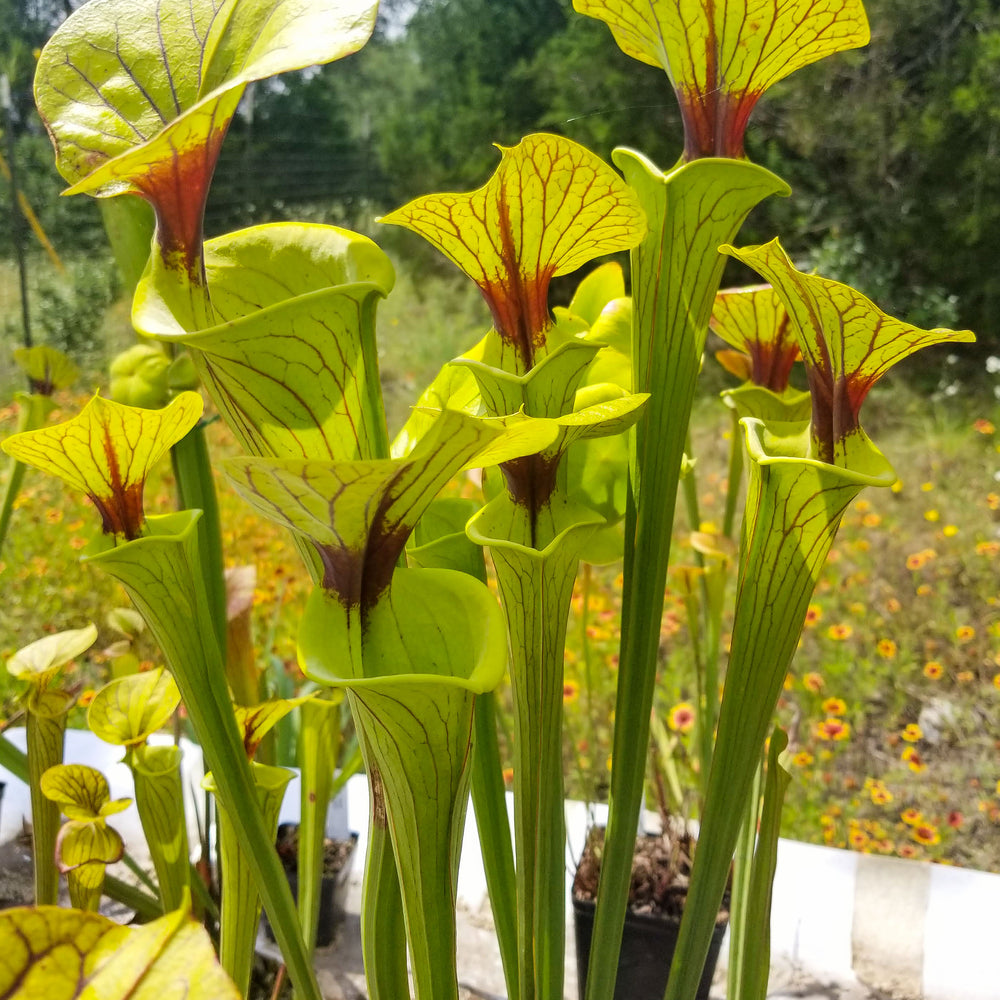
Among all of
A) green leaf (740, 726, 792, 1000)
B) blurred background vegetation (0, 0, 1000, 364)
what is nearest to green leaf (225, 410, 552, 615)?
green leaf (740, 726, 792, 1000)

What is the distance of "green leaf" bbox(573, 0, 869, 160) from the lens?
35 centimetres

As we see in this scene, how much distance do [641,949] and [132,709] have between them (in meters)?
0.55

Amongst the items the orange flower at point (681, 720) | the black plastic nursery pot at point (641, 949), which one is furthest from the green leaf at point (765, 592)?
the orange flower at point (681, 720)

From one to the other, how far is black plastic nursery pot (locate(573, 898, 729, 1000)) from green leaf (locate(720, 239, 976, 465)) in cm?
60

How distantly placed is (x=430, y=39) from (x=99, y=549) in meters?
3.99

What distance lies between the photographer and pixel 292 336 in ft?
0.99

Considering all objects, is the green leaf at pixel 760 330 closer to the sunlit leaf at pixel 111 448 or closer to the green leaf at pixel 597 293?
the green leaf at pixel 597 293

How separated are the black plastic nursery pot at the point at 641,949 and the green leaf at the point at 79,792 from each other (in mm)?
474

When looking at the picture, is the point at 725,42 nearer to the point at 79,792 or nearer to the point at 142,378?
the point at 142,378

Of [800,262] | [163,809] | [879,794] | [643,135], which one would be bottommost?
[879,794]

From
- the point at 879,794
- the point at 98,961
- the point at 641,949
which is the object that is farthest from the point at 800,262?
the point at 98,961

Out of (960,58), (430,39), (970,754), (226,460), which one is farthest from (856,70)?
(226,460)

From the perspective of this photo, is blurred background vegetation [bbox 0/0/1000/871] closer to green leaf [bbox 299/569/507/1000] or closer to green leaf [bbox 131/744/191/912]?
green leaf [bbox 131/744/191/912]

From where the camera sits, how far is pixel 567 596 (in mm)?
398
